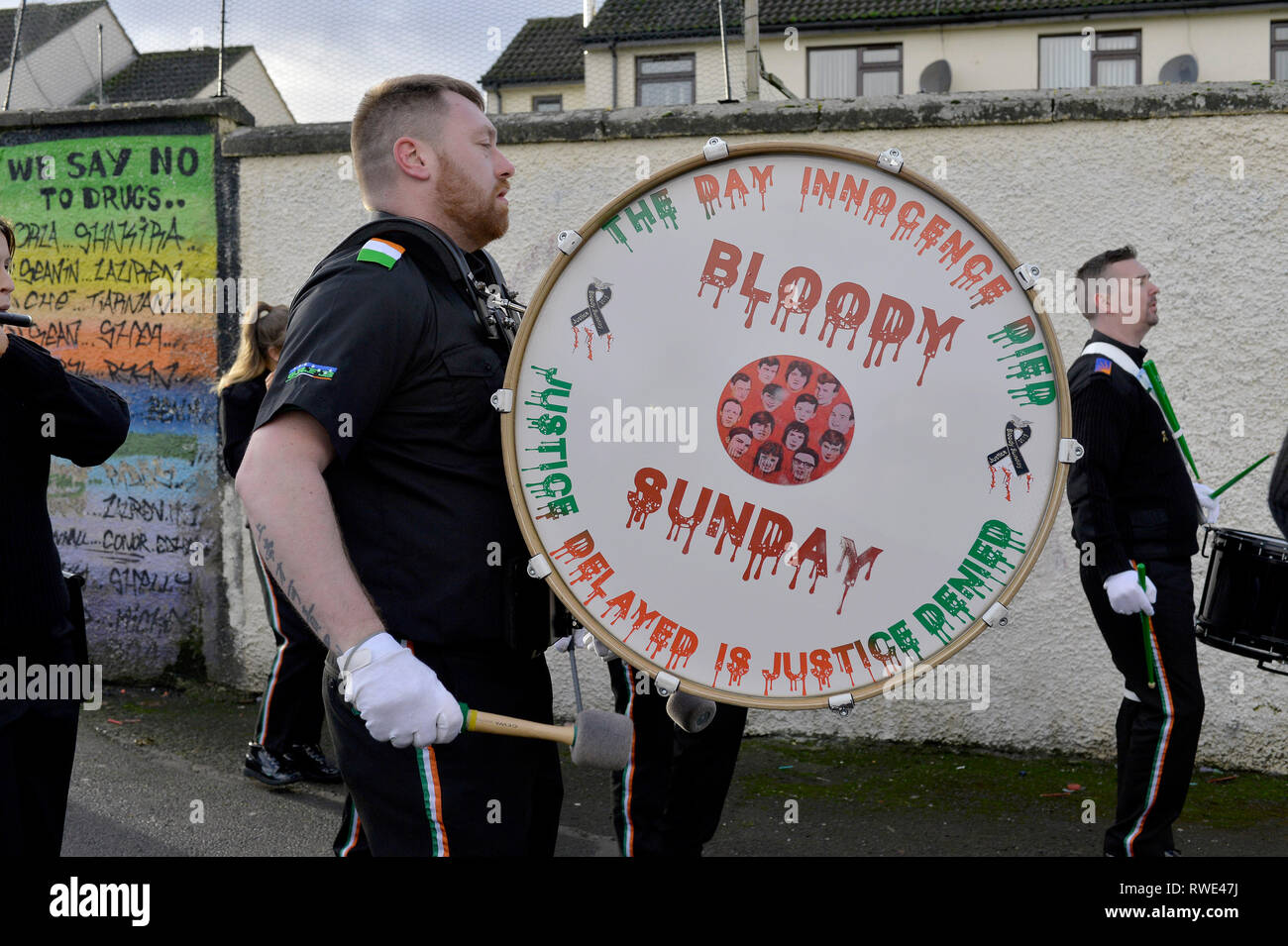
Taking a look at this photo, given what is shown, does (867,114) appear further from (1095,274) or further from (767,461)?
(767,461)

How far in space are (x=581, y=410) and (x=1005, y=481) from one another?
0.71 metres

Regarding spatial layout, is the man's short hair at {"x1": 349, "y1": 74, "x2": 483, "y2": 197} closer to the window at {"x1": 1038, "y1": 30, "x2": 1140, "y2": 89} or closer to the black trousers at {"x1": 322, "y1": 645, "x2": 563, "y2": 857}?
the black trousers at {"x1": 322, "y1": 645, "x2": 563, "y2": 857}

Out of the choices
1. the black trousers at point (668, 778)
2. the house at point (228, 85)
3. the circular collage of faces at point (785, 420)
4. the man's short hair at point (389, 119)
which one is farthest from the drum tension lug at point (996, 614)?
the house at point (228, 85)

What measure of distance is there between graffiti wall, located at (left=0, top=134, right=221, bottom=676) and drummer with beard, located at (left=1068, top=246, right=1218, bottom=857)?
12.8 feet

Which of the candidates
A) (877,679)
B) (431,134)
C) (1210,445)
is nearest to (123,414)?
(431,134)

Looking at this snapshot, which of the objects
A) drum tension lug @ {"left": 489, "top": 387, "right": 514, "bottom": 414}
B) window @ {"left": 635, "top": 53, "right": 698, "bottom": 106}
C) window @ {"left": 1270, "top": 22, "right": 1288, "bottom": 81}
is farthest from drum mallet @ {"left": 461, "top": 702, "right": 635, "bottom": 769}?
window @ {"left": 1270, "top": 22, "right": 1288, "bottom": 81}

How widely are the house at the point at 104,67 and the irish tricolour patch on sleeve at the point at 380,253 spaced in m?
4.05

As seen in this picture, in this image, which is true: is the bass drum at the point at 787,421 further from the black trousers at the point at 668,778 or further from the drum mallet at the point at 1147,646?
the drum mallet at the point at 1147,646

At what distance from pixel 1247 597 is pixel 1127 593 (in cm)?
34

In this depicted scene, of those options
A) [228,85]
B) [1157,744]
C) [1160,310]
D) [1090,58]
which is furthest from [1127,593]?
[1090,58]

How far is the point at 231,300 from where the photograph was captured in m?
5.83

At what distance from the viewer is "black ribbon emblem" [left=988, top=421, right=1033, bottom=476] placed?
206 cm

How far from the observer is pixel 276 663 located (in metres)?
4.72

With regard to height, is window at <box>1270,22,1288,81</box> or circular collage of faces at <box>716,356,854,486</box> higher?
window at <box>1270,22,1288,81</box>
